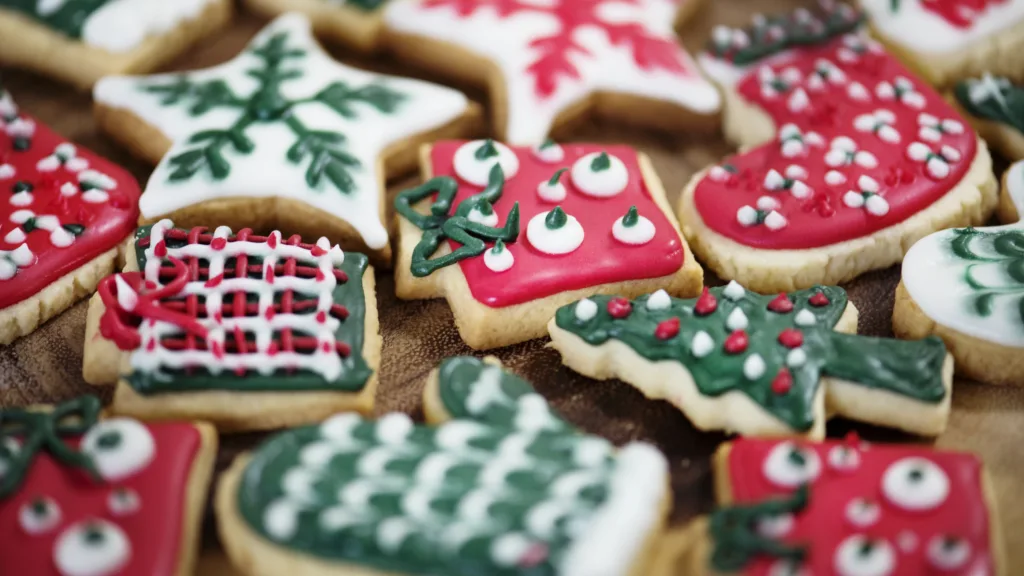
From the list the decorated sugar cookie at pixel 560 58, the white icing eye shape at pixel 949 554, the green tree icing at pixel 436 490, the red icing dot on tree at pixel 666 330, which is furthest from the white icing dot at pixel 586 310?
the white icing eye shape at pixel 949 554

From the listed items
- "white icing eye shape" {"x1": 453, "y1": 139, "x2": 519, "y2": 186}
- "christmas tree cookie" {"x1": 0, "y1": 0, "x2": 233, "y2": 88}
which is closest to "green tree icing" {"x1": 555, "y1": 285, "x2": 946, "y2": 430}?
"white icing eye shape" {"x1": 453, "y1": 139, "x2": 519, "y2": 186}

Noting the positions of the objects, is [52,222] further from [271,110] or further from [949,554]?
[949,554]

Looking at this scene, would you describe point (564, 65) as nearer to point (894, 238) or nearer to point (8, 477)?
point (894, 238)

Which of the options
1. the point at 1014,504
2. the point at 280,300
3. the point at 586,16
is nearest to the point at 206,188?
the point at 280,300

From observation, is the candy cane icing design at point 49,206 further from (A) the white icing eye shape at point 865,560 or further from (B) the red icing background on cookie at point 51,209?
(A) the white icing eye shape at point 865,560

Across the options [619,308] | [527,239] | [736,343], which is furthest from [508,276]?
[736,343]

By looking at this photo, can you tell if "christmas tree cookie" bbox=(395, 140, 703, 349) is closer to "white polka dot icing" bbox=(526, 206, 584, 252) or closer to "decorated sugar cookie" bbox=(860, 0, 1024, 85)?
"white polka dot icing" bbox=(526, 206, 584, 252)
